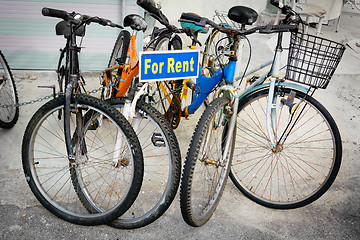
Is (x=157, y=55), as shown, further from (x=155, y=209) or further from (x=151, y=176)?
(x=151, y=176)

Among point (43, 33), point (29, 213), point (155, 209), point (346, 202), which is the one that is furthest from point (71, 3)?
point (346, 202)

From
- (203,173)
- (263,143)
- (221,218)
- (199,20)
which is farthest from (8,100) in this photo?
(263,143)

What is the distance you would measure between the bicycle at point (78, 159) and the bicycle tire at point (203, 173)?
0.31 metres

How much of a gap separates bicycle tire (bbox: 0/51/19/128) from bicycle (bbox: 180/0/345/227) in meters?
1.76

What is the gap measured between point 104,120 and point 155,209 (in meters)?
1.55

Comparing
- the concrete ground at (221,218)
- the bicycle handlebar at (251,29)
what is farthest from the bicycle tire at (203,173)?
the bicycle handlebar at (251,29)

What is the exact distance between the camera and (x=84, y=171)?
306 cm

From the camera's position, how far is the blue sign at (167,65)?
2242mm

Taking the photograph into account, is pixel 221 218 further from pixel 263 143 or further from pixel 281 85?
pixel 281 85

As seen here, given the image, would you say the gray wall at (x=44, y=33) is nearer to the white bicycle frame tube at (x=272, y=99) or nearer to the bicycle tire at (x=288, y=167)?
the bicycle tire at (x=288, y=167)

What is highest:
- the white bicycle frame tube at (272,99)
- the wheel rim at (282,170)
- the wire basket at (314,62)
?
the wire basket at (314,62)

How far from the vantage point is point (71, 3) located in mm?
4215

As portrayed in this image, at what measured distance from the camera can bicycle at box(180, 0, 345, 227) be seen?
7.49 ft

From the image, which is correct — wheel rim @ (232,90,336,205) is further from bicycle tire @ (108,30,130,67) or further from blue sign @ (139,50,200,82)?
bicycle tire @ (108,30,130,67)
